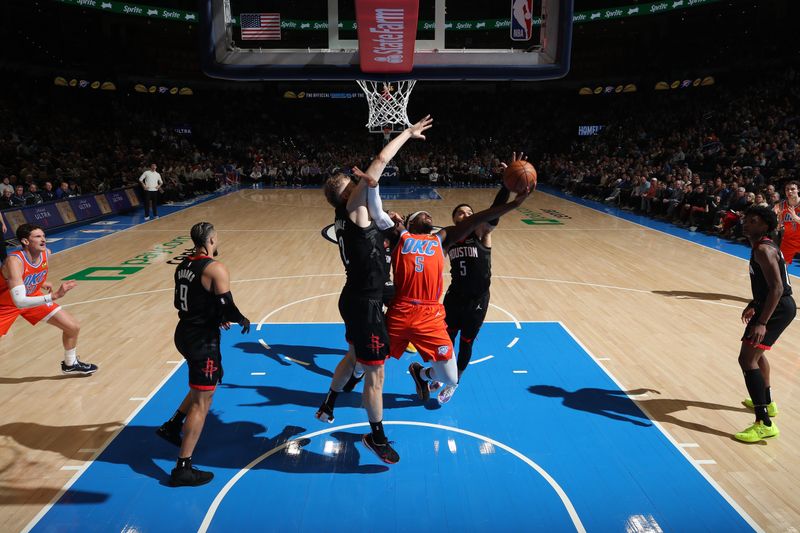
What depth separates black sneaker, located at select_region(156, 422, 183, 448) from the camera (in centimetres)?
425

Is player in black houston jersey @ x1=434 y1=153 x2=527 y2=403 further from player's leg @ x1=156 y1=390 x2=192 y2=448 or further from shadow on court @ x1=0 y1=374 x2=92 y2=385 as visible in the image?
shadow on court @ x1=0 y1=374 x2=92 y2=385

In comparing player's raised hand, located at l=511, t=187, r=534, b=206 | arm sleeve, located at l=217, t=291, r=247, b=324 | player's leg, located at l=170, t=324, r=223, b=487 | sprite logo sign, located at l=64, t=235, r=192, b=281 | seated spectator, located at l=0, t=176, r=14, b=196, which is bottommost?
sprite logo sign, located at l=64, t=235, r=192, b=281

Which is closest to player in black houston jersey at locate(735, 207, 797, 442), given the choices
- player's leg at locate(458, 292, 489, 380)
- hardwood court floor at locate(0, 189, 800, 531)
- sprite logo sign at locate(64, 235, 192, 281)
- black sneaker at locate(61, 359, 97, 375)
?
hardwood court floor at locate(0, 189, 800, 531)

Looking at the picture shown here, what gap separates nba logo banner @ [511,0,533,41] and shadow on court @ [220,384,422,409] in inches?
190

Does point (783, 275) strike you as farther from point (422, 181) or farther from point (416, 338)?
point (422, 181)

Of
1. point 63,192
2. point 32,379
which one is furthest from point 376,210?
point 63,192

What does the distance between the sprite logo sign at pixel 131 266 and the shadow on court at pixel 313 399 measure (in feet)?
18.6

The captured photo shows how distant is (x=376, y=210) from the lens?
373cm

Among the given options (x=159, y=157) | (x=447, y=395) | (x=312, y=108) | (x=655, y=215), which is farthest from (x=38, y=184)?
(x=312, y=108)

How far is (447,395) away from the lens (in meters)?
4.74

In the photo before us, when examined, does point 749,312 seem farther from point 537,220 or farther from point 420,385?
point 537,220

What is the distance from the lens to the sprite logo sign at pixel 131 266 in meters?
9.72

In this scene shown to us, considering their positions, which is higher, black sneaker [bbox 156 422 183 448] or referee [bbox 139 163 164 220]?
referee [bbox 139 163 164 220]

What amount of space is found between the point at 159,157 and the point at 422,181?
506 inches
